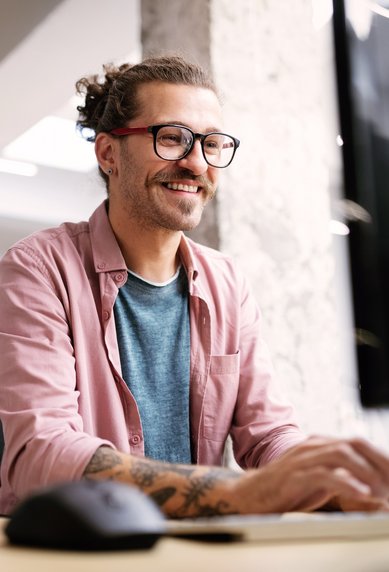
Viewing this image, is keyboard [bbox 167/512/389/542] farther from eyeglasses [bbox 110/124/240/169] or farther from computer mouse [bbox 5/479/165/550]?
A: eyeglasses [bbox 110/124/240/169]

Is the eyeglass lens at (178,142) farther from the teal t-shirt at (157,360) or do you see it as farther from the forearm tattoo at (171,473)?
the forearm tattoo at (171,473)

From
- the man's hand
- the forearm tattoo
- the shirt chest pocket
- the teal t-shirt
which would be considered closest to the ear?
the teal t-shirt

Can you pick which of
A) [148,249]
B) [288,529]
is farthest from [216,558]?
[148,249]

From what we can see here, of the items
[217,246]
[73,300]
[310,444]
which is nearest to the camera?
[310,444]

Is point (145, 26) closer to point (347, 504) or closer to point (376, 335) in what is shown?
point (347, 504)

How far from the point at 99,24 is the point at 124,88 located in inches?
84.8

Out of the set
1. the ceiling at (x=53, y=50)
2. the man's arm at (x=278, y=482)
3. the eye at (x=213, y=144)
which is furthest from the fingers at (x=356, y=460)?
the ceiling at (x=53, y=50)

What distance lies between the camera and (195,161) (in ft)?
5.48

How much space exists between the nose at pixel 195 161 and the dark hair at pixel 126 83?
0.61 ft

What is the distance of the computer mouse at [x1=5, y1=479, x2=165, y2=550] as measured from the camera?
1.47 ft

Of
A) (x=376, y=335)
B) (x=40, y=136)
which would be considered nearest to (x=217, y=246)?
(x=376, y=335)

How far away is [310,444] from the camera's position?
80 centimetres

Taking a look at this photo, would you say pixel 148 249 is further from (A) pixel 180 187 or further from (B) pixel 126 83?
(B) pixel 126 83

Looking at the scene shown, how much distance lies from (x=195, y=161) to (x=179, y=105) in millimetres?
144
